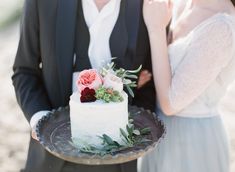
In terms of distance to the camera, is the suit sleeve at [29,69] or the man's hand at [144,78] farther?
the man's hand at [144,78]

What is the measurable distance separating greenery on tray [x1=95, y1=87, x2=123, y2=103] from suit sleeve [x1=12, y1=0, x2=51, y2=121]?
0.41 meters

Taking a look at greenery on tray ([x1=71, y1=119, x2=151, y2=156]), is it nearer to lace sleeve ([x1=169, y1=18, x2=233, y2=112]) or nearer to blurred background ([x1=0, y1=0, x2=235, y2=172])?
lace sleeve ([x1=169, y1=18, x2=233, y2=112])

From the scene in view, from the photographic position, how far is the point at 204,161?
2543 mm

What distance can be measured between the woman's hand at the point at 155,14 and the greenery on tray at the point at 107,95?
35 centimetres

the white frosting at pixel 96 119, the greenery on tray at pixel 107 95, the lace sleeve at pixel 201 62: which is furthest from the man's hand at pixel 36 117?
the lace sleeve at pixel 201 62

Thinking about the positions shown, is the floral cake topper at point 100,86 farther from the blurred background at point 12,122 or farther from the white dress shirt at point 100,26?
the blurred background at point 12,122

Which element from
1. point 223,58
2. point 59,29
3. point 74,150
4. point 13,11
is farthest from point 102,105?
point 13,11

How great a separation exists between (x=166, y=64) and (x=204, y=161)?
0.49 meters

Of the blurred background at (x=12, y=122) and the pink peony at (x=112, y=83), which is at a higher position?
the pink peony at (x=112, y=83)

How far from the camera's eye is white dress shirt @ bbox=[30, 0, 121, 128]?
2254 mm

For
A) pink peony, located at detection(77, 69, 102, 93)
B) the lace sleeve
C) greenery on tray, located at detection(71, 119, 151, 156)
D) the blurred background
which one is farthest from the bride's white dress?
the blurred background

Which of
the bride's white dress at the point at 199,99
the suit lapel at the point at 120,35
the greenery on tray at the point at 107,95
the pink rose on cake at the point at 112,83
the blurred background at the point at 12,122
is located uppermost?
the suit lapel at the point at 120,35

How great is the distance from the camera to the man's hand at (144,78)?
93.5 inches

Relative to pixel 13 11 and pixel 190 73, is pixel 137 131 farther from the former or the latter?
pixel 13 11
